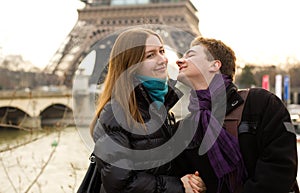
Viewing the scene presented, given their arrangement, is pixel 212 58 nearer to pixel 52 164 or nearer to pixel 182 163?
pixel 182 163

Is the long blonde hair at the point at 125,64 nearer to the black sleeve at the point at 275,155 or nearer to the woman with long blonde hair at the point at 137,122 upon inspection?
the woman with long blonde hair at the point at 137,122

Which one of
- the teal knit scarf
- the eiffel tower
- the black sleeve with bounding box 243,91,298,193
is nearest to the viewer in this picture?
the black sleeve with bounding box 243,91,298,193

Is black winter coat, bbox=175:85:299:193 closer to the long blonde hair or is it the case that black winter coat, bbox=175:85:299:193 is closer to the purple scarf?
the purple scarf

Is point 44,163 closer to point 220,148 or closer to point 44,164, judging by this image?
point 44,164

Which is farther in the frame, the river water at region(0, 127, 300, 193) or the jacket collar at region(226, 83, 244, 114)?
the river water at region(0, 127, 300, 193)

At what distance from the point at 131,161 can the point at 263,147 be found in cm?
40

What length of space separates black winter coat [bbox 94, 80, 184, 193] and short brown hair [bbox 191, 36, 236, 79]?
26 centimetres

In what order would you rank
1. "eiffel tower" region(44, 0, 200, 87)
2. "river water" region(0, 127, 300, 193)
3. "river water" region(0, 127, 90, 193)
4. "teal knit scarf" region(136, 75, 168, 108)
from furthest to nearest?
1. "eiffel tower" region(44, 0, 200, 87)
2. "river water" region(0, 127, 90, 193)
3. "river water" region(0, 127, 300, 193)
4. "teal knit scarf" region(136, 75, 168, 108)

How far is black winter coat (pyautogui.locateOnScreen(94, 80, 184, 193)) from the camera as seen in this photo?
127cm

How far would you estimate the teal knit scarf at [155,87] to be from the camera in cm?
138

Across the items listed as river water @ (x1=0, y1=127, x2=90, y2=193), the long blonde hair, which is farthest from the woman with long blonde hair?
river water @ (x1=0, y1=127, x2=90, y2=193)

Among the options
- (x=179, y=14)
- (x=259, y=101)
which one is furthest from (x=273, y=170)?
(x=179, y=14)

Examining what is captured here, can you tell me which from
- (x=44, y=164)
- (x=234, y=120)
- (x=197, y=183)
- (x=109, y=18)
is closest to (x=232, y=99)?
(x=234, y=120)

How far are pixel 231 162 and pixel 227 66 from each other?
1.07 feet
